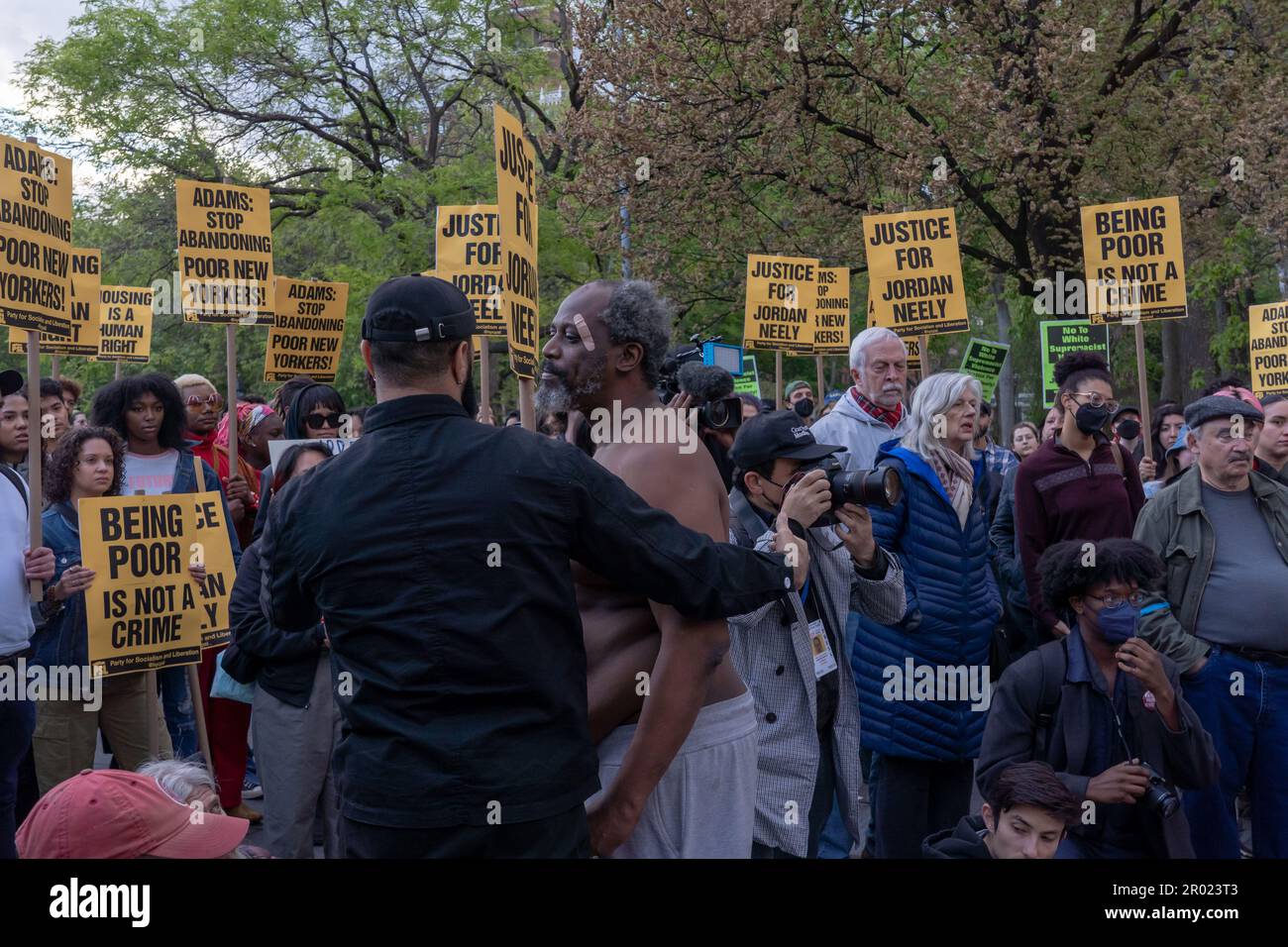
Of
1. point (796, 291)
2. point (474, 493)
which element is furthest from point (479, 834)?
point (796, 291)

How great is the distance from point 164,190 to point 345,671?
23943mm

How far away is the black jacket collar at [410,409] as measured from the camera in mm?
2533

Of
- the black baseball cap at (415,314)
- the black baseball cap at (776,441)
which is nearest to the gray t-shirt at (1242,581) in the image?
the black baseball cap at (776,441)

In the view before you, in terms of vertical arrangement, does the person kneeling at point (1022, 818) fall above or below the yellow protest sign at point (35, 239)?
below

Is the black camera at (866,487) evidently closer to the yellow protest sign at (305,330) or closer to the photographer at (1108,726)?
the photographer at (1108,726)

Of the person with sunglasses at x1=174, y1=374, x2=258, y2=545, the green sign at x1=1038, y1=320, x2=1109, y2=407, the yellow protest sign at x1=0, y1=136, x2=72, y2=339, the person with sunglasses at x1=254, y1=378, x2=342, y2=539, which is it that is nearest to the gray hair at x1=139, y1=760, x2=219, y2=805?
the yellow protest sign at x1=0, y1=136, x2=72, y2=339

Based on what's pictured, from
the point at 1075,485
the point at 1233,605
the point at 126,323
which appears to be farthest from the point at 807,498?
the point at 126,323

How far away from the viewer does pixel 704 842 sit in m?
2.96

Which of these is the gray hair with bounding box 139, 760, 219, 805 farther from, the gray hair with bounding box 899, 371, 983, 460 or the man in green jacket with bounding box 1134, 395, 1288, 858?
the man in green jacket with bounding box 1134, 395, 1288, 858

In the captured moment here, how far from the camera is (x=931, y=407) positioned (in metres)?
5.19

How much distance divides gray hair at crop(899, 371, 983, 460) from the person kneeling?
153cm

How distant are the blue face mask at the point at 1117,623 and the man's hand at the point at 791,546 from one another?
1.41 m
